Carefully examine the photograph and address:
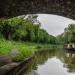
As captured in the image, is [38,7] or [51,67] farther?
[51,67]

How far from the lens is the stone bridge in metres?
9.02

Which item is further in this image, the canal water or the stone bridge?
the canal water

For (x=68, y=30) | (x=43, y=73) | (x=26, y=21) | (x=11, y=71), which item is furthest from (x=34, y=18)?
(x=11, y=71)

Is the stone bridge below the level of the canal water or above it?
above

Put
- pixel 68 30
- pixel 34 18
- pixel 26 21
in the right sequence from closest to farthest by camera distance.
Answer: pixel 26 21 → pixel 34 18 → pixel 68 30

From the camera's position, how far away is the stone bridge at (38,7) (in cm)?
902

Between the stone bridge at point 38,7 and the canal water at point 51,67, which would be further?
the canal water at point 51,67

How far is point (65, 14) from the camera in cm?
982

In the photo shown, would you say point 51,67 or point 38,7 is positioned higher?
point 38,7

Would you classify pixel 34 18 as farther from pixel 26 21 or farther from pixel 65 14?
pixel 65 14

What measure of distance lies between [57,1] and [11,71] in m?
4.37

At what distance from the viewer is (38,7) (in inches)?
377

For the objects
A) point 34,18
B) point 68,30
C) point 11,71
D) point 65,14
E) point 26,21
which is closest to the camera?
point 65,14

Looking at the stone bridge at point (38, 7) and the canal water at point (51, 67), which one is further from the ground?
the stone bridge at point (38, 7)
